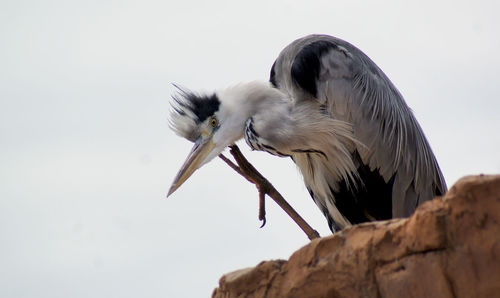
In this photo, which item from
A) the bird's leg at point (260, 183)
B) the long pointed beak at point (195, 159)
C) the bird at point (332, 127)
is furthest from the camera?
the bird at point (332, 127)

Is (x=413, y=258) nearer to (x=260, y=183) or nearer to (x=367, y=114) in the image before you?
(x=260, y=183)

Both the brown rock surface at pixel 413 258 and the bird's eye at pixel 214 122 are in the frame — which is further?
the bird's eye at pixel 214 122

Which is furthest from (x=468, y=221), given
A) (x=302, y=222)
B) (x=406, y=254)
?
(x=302, y=222)

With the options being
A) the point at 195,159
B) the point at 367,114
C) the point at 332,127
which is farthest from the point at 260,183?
the point at 367,114

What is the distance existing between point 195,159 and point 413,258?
236cm

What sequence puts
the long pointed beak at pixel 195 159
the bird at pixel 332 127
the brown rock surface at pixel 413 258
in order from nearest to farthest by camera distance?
the brown rock surface at pixel 413 258
the long pointed beak at pixel 195 159
the bird at pixel 332 127

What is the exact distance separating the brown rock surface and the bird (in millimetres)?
1890

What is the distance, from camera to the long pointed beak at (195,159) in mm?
4559

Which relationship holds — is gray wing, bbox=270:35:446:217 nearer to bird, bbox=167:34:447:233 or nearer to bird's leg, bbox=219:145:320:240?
bird, bbox=167:34:447:233

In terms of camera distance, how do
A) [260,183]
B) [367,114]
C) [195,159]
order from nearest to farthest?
[260,183], [195,159], [367,114]

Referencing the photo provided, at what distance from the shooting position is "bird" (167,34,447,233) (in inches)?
184

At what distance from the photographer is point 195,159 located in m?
4.62

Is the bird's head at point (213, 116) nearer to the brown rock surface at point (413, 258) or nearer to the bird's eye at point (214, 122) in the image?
the bird's eye at point (214, 122)

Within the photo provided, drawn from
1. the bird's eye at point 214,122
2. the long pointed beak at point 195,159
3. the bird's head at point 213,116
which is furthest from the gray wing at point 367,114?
the long pointed beak at point 195,159
